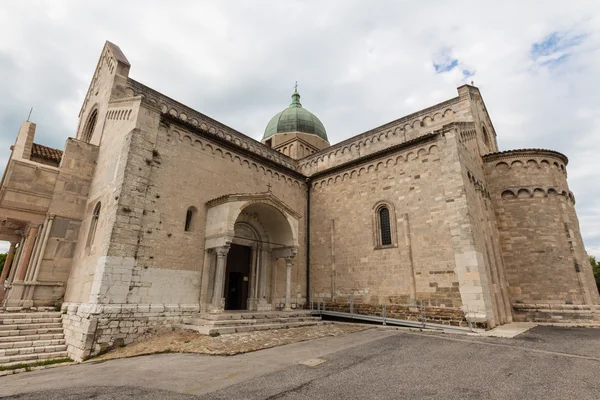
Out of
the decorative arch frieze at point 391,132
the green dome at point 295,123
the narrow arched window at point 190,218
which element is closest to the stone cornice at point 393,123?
the decorative arch frieze at point 391,132

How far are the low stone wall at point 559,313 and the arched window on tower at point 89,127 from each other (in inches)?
869

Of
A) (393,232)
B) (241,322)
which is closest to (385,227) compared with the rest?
(393,232)

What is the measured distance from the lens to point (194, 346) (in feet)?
26.8

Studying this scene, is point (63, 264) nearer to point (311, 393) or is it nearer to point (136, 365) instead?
point (136, 365)

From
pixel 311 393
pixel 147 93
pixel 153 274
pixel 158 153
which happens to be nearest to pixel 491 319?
pixel 311 393

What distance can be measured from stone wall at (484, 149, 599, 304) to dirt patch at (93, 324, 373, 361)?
30.8 feet

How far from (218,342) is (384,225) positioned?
9092mm

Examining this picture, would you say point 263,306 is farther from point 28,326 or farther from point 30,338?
point 28,326

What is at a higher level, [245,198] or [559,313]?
[245,198]

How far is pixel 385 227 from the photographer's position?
1442 centimetres

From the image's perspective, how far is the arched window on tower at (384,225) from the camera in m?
13.9

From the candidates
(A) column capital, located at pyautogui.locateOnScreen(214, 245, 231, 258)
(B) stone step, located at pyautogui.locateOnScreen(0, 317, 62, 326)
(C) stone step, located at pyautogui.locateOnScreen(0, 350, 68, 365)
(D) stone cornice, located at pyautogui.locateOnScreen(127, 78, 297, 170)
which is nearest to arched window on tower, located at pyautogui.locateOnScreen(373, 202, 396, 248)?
(D) stone cornice, located at pyautogui.locateOnScreen(127, 78, 297, 170)

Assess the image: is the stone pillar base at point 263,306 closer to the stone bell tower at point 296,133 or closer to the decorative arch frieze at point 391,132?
the decorative arch frieze at point 391,132

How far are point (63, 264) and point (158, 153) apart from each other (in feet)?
18.0
